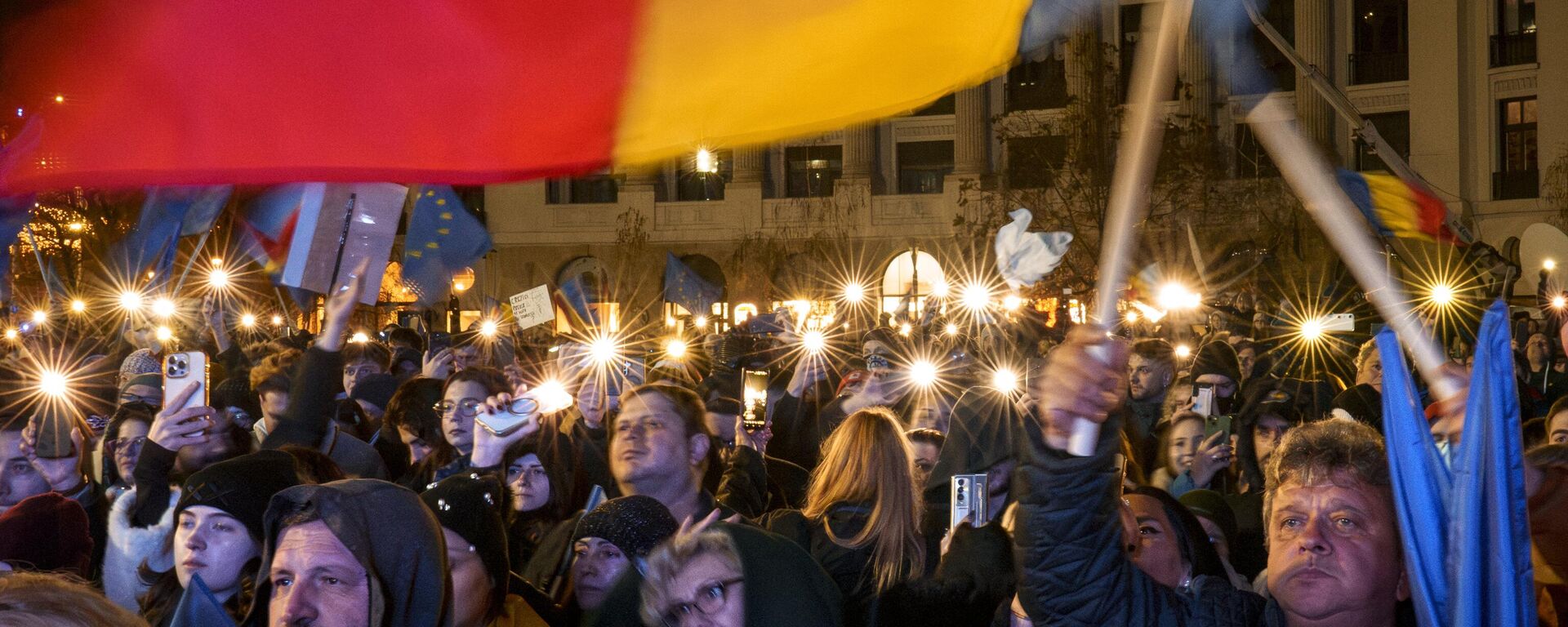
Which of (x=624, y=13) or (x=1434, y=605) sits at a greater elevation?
(x=624, y=13)

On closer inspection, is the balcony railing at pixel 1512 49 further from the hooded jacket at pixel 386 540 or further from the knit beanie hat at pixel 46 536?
the hooded jacket at pixel 386 540

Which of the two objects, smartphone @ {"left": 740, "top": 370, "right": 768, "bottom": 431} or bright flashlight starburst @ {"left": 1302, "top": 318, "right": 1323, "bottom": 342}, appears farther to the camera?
bright flashlight starburst @ {"left": 1302, "top": 318, "right": 1323, "bottom": 342}

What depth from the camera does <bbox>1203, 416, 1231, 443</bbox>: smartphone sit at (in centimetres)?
611

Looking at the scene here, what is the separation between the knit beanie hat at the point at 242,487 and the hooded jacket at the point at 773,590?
3.08 feet

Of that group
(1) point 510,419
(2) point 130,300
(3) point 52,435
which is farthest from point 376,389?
(2) point 130,300

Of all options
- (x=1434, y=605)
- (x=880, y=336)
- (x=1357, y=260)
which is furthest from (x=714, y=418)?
(x=1434, y=605)

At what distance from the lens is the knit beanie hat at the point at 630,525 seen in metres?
4.06

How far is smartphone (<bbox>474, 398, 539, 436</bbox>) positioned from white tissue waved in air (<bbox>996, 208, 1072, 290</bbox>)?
194cm

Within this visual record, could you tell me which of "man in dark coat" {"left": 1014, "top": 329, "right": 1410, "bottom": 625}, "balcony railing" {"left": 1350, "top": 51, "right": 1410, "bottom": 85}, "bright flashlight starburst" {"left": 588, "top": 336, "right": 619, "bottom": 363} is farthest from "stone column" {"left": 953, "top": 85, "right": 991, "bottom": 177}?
"man in dark coat" {"left": 1014, "top": 329, "right": 1410, "bottom": 625}

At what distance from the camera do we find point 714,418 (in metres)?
7.35

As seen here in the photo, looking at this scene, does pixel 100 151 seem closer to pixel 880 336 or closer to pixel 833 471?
pixel 833 471

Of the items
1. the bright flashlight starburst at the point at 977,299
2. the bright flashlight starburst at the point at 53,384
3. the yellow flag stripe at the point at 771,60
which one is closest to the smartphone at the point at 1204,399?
the yellow flag stripe at the point at 771,60

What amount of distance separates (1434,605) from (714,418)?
4.95 meters

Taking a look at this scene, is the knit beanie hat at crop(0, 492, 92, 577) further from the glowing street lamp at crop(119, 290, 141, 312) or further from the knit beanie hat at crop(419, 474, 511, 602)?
the glowing street lamp at crop(119, 290, 141, 312)
